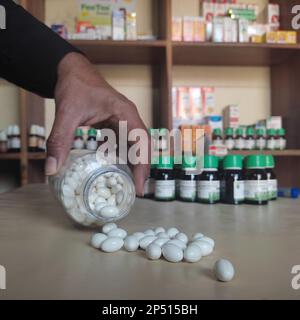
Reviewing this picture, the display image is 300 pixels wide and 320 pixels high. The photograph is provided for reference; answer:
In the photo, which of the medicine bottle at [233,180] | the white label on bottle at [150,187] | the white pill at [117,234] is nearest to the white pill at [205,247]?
the white pill at [117,234]

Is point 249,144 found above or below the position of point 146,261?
above

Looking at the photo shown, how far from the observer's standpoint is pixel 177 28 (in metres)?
1.57

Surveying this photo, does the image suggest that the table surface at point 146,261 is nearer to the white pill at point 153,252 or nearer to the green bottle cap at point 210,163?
the white pill at point 153,252

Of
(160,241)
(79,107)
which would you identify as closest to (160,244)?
(160,241)

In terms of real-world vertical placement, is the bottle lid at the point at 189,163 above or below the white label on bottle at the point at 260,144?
below

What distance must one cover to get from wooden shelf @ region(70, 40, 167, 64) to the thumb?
101 cm

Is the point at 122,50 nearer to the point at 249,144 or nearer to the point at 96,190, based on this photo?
the point at 249,144

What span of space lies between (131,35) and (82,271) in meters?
1.38

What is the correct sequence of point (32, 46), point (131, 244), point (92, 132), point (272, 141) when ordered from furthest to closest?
point (272, 141)
point (92, 132)
point (32, 46)
point (131, 244)

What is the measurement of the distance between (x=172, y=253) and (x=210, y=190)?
0.42 metres

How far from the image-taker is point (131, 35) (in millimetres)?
1552

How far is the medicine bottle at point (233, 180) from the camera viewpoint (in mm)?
773

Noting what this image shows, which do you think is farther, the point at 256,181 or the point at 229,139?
the point at 229,139
